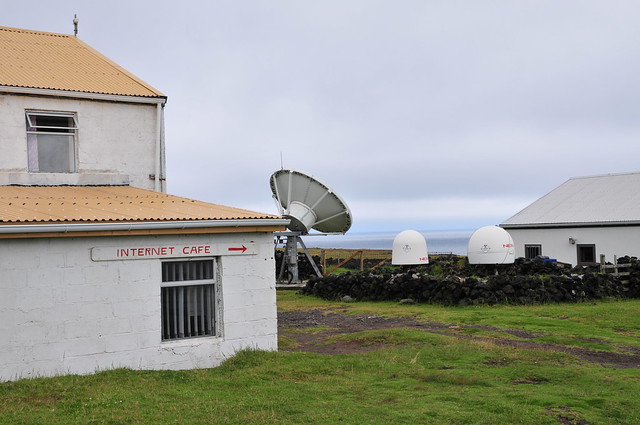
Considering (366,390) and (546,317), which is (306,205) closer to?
(546,317)

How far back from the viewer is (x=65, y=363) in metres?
11.1

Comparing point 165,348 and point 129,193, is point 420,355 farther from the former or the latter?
point 129,193

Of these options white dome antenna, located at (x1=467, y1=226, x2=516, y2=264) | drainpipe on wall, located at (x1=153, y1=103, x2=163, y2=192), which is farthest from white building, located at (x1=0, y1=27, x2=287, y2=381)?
white dome antenna, located at (x1=467, y1=226, x2=516, y2=264)

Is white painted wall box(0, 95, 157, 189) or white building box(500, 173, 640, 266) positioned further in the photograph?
white building box(500, 173, 640, 266)

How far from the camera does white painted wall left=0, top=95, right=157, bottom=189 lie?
1593 cm

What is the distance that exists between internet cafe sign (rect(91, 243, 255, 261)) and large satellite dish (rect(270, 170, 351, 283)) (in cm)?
1529

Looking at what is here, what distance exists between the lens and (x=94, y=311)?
11.3 metres

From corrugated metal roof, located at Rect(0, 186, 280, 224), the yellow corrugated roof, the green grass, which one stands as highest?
the yellow corrugated roof

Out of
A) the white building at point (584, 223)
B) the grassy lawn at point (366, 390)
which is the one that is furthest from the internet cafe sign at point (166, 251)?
the white building at point (584, 223)

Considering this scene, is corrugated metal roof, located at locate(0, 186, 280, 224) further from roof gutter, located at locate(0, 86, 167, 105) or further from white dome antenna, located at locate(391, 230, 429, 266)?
white dome antenna, located at locate(391, 230, 429, 266)

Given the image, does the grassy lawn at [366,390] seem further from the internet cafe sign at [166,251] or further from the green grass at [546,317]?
the internet cafe sign at [166,251]

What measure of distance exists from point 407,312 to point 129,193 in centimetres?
978

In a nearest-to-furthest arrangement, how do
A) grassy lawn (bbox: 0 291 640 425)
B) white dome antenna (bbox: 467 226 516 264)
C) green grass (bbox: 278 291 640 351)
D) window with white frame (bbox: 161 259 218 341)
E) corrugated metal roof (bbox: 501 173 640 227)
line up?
1. grassy lawn (bbox: 0 291 640 425)
2. window with white frame (bbox: 161 259 218 341)
3. green grass (bbox: 278 291 640 351)
4. white dome antenna (bbox: 467 226 516 264)
5. corrugated metal roof (bbox: 501 173 640 227)

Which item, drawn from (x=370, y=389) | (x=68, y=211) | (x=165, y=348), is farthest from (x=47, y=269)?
(x=370, y=389)
